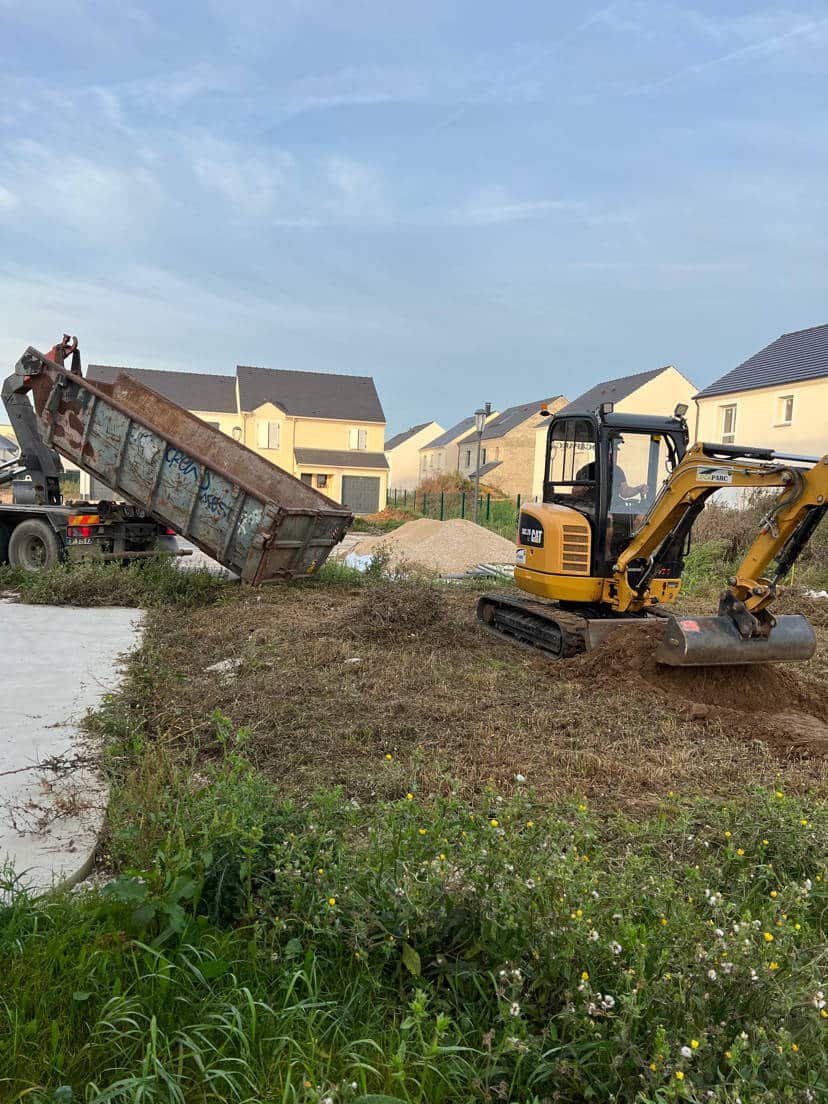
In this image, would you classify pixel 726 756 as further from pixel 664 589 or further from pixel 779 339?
pixel 779 339

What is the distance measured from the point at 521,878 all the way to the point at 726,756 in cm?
319

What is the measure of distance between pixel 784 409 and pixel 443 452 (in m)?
41.0

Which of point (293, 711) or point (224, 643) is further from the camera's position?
point (224, 643)

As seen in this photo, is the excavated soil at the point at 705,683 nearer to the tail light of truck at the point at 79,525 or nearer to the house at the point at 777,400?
the tail light of truck at the point at 79,525

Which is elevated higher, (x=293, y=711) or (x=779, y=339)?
(x=779, y=339)

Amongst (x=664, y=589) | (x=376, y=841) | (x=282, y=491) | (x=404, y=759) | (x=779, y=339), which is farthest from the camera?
(x=779, y=339)

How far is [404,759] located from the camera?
5.28 meters

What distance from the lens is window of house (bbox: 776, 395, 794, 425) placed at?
2675 centimetres

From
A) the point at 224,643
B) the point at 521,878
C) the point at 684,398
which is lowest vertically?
the point at 224,643

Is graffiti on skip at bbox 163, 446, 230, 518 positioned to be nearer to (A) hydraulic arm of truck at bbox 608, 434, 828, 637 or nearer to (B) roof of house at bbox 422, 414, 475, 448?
(A) hydraulic arm of truck at bbox 608, 434, 828, 637

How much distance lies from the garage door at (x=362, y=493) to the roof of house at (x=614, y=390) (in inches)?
457

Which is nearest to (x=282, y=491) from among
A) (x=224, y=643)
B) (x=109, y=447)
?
(x=109, y=447)

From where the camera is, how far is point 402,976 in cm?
283

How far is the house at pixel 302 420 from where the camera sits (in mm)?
44188
